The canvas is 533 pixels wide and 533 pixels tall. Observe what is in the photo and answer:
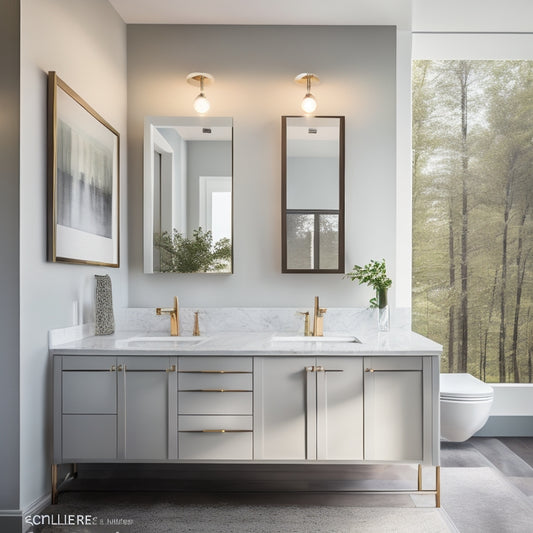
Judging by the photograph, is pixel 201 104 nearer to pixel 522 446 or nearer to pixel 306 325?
pixel 306 325

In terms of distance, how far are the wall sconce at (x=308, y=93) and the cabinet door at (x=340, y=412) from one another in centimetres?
153

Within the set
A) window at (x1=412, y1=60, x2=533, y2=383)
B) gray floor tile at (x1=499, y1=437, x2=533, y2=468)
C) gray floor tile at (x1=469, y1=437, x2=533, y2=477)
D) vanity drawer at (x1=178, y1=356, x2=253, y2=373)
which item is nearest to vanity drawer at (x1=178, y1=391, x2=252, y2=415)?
vanity drawer at (x1=178, y1=356, x2=253, y2=373)

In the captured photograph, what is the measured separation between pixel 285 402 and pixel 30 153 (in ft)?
5.14

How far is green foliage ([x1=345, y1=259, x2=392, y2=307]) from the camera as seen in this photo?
2.73 m

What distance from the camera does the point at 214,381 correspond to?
218cm

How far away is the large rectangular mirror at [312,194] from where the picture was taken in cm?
286

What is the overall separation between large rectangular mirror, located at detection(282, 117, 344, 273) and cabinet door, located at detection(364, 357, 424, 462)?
846 mm

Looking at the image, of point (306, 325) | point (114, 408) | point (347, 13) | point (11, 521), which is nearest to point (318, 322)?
point (306, 325)

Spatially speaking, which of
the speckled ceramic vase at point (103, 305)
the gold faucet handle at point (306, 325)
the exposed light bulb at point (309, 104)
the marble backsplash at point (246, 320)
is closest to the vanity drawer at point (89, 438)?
the speckled ceramic vase at point (103, 305)


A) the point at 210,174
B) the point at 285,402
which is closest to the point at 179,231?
the point at 210,174

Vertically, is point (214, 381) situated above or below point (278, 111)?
below

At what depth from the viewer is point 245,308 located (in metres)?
Answer: 2.86

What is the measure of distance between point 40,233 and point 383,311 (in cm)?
185

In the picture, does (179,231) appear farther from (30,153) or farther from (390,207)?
(390,207)
